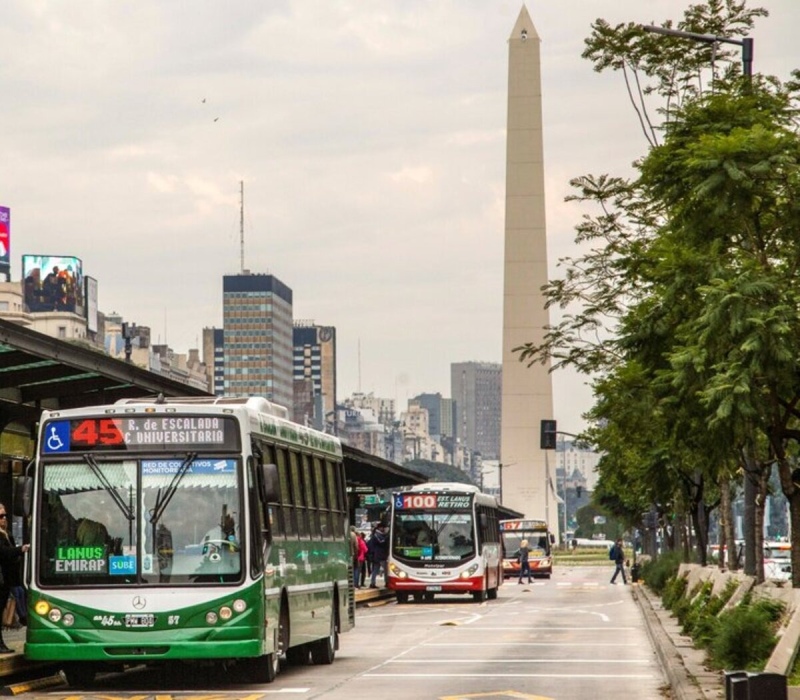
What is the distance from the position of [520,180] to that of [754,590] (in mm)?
91084

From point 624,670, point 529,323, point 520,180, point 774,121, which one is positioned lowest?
point 624,670

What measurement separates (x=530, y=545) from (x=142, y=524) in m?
70.3

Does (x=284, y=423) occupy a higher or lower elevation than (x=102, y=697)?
higher

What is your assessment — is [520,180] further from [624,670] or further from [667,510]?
[624,670]

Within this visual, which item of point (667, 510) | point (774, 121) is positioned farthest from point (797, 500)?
point (667, 510)

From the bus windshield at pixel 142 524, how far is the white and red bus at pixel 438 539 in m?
29.8

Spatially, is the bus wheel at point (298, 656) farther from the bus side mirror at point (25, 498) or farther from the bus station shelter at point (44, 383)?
the bus side mirror at point (25, 498)

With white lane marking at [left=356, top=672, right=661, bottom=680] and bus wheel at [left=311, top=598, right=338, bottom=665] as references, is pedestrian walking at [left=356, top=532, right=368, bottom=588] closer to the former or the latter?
bus wheel at [left=311, top=598, right=338, bottom=665]

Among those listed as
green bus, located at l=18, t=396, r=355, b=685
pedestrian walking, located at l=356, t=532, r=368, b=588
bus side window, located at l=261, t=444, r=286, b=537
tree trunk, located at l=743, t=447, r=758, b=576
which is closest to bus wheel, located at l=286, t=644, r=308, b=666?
bus side window, located at l=261, t=444, r=286, b=537

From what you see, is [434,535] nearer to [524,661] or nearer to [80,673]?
[524,661]

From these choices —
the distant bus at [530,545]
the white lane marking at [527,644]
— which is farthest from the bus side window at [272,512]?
the distant bus at [530,545]

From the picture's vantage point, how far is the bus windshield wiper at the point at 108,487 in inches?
726

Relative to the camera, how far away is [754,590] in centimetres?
2275

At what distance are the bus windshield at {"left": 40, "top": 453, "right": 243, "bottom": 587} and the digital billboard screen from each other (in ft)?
469
